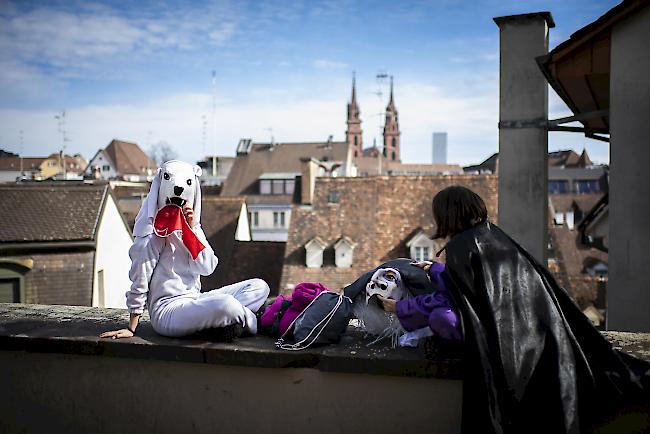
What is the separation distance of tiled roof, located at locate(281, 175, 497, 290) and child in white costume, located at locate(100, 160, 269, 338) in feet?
63.7

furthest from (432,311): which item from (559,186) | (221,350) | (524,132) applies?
(559,186)

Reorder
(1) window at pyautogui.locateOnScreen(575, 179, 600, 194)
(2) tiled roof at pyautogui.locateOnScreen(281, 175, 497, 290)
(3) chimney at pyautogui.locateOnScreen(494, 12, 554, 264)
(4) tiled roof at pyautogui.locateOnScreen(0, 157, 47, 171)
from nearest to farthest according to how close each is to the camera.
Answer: (3) chimney at pyautogui.locateOnScreen(494, 12, 554, 264)
(2) tiled roof at pyautogui.locateOnScreen(281, 175, 497, 290)
(1) window at pyautogui.locateOnScreen(575, 179, 600, 194)
(4) tiled roof at pyautogui.locateOnScreen(0, 157, 47, 171)

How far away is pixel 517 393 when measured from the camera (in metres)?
2.81

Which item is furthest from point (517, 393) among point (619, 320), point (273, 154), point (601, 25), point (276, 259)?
point (273, 154)

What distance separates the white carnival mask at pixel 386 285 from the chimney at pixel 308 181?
29011mm

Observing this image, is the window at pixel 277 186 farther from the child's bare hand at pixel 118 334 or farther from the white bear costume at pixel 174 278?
the child's bare hand at pixel 118 334

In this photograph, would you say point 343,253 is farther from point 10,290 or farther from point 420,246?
point 10,290

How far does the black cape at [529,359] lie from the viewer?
2.79m

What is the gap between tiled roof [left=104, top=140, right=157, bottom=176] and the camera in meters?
79.1

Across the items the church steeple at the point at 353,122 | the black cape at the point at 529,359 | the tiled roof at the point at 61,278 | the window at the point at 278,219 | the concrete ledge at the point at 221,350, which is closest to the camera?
the black cape at the point at 529,359

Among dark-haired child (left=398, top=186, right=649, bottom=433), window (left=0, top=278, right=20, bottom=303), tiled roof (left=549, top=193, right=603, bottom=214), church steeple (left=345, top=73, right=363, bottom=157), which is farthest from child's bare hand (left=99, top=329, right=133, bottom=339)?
church steeple (left=345, top=73, right=363, bottom=157)

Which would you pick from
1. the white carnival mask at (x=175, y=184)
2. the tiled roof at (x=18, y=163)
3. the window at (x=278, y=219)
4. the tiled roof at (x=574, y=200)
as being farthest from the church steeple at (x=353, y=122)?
the white carnival mask at (x=175, y=184)

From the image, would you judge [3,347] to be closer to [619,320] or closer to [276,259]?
[619,320]

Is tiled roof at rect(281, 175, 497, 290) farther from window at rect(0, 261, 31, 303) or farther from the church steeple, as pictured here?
the church steeple
